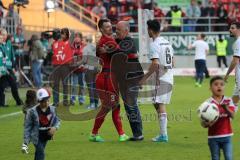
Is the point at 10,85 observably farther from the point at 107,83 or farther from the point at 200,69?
the point at 200,69

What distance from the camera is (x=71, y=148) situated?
14.5m

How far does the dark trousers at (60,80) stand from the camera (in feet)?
73.9

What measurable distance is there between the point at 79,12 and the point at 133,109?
98.3 ft

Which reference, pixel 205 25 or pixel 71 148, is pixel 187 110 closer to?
pixel 71 148

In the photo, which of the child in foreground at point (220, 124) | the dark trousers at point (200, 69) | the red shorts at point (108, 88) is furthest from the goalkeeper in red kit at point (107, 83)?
the dark trousers at point (200, 69)

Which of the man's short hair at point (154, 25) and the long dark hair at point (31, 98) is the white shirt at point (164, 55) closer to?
the man's short hair at point (154, 25)

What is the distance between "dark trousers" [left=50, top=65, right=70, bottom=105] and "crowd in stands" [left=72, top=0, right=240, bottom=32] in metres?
19.4

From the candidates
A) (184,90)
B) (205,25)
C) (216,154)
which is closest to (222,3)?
(205,25)

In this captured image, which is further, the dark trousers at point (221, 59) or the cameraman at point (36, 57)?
the dark trousers at point (221, 59)

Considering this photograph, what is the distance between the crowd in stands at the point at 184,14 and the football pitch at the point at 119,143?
22.4 m

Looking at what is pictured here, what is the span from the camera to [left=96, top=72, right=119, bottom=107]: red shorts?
1505 centimetres

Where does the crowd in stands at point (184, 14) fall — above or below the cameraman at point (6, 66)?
above

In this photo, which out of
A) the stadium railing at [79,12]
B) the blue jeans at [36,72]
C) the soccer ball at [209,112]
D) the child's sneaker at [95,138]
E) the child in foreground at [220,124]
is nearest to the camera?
the soccer ball at [209,112]

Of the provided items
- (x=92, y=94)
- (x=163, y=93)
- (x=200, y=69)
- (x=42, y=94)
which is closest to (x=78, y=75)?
(x=92, y=94)
